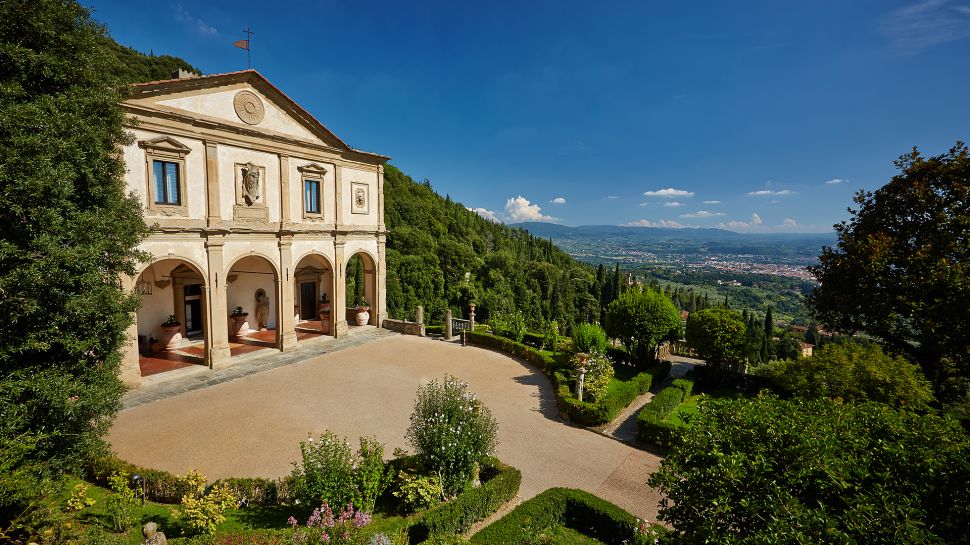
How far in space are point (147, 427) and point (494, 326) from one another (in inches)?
601

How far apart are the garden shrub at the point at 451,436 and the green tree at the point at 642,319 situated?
39.4 ft

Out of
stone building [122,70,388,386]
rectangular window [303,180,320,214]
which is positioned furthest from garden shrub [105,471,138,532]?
rectangular window [303,180,320,214]

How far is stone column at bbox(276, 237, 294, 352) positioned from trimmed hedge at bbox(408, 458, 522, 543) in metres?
13.8

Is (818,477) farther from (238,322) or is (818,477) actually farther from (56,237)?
(238,322)

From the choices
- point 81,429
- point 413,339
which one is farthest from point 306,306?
point 81,429

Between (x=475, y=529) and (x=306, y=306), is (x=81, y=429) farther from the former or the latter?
(x=306, y=306)

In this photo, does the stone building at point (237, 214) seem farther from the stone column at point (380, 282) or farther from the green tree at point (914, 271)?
the green tree at point (914, 271)

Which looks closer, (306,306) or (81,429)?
(81,429)

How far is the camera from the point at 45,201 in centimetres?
739

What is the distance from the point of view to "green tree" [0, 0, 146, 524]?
7.04m

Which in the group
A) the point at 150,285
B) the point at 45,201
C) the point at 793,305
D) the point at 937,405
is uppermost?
the point at 45,201

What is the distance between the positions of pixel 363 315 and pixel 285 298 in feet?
18.4

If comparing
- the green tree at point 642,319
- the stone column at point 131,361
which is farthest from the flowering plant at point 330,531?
the green tree at point 642,319

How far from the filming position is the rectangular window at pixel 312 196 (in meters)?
20.7
